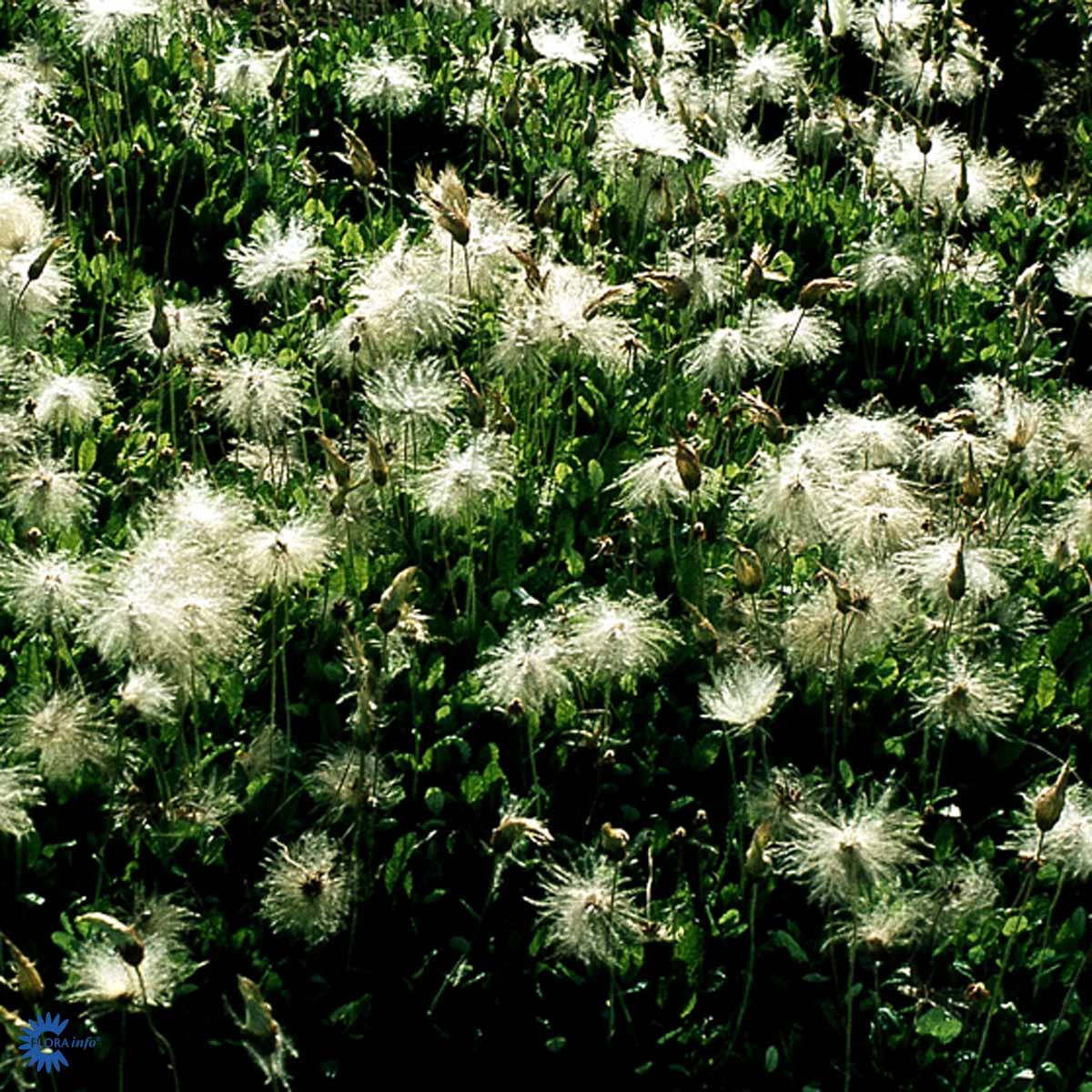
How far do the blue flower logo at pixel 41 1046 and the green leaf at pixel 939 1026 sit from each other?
1759mm

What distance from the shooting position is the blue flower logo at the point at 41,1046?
132 inches

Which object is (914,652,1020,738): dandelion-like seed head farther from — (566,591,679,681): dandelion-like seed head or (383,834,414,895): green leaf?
(383,834,414,895): green leaf

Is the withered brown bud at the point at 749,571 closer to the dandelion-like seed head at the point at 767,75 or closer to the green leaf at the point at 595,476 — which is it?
the green leaf at the point at 595,476

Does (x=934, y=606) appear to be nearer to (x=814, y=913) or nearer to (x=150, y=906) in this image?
(x=814, y=913)

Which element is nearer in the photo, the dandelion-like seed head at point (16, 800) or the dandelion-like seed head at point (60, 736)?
Result: the dandelion-like seed head at point (16, 800)

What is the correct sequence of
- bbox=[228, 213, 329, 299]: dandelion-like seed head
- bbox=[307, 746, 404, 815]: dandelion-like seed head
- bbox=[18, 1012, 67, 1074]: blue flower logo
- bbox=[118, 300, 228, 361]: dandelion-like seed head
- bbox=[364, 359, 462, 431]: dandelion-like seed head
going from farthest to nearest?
bbox=[228, 213, 329, 299]: dandelion-like seed head < bbox=[118, 300, 228, 361]: dandelion-like seed head < bbox=[364, 359, 462, 431]: dandelion-like seed head < bbox=[307, 746, 404, 815]: dandelion-like seed head < bbox=[18, 1012, 67, 1074]: blue flower logo

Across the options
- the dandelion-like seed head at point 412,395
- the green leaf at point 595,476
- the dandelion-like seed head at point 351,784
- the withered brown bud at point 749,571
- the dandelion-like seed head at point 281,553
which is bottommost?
the dandelion-like seed head at point 351,784

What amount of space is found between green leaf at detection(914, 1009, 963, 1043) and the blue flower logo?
1.76m

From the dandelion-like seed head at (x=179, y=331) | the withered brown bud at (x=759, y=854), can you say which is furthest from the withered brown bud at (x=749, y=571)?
the dandelion-like seed head at (x=179, y=331)

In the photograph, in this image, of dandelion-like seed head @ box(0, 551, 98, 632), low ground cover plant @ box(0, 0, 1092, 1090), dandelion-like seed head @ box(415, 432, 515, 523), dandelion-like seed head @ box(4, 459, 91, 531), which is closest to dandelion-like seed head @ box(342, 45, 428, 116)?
low ground cover plant @ box(0, 0, 1092, 1090)

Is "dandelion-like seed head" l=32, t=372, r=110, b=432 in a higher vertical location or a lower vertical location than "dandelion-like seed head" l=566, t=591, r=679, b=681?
lower

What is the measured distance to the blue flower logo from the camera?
3.35 metres

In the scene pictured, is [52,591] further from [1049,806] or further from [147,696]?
[1049,806]

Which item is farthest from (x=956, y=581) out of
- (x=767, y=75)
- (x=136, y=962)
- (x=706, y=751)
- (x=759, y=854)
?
(x=767, y=75)
